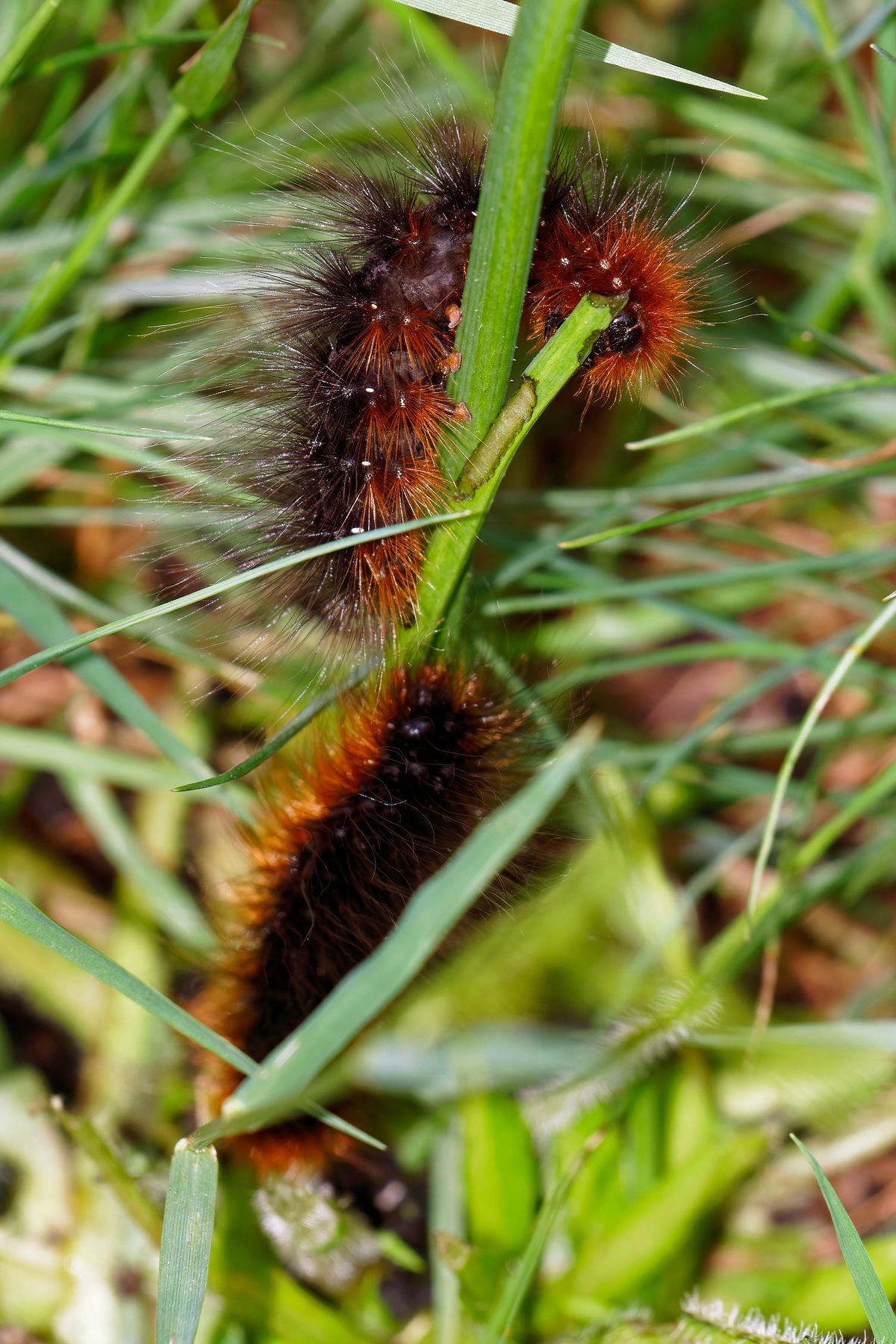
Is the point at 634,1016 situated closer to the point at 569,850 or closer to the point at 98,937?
the point at 569,850

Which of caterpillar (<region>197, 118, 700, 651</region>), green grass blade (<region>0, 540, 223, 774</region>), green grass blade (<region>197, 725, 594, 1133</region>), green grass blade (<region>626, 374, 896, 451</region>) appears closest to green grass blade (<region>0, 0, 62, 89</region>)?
caterpillar (<region>197, 118, 700, 651</region>)

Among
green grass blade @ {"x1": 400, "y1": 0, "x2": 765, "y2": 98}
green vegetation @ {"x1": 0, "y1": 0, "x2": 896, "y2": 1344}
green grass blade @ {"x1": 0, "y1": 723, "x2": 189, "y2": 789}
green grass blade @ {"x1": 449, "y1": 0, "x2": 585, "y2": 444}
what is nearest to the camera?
green grass blade @ {"x1": 449, "y1": 0, "x2": 585, "y2": 444}

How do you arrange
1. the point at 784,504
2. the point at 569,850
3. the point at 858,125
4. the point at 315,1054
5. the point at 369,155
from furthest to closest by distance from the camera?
the point at 784,504 < the point at 858,125 < the point at 369,155 < the point at 569,850 < the point at 315,1054

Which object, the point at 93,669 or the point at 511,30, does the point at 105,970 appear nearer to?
the point at 93,669

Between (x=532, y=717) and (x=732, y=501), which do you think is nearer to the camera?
(x=532, y=717)

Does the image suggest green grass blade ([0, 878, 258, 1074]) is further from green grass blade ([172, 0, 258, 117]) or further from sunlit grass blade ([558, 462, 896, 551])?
green grass blade ([172, 0, 258, 117])

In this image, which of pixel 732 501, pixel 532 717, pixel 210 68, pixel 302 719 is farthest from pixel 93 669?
pixel 732 501

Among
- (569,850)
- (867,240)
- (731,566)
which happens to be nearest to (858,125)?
(867,240)
